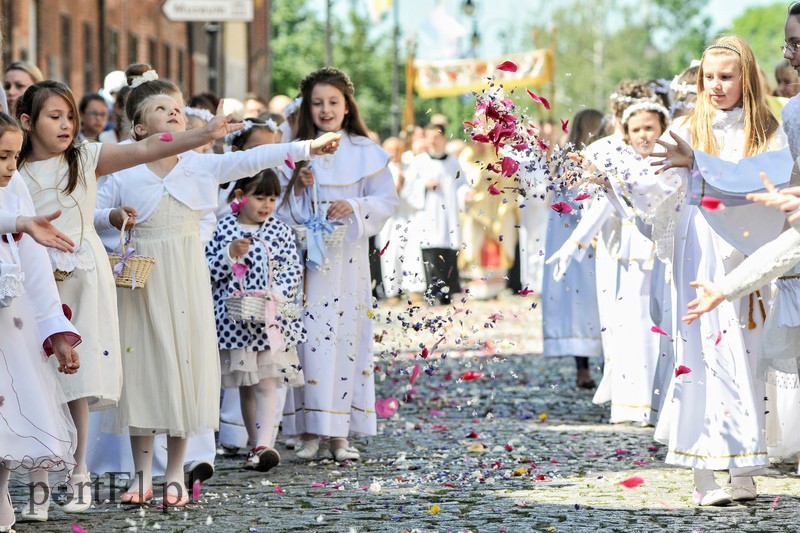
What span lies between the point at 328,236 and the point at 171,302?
1757 millimetres

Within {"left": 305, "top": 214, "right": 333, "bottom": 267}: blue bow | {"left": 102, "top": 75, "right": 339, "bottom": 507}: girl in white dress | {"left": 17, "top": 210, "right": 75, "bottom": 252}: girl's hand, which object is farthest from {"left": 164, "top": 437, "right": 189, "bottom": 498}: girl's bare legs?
{"left": 17, "top": 210, "right": 75, "bottom": 252}: girl's hand

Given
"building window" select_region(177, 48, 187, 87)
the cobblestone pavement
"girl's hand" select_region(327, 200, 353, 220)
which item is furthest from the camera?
"building window" select_region(177, 48, 187, 87)

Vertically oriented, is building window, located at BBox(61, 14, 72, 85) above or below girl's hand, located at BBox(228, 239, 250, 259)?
above

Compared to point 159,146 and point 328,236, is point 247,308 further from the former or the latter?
point 159,146

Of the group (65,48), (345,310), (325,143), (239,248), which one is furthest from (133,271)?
(65,48)

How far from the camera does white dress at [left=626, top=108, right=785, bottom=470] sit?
7469mm

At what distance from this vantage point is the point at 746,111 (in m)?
7.63

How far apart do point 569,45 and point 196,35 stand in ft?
127

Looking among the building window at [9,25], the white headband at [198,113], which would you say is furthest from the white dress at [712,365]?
the building window at [9,25]

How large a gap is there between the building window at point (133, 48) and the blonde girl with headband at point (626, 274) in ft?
82.4

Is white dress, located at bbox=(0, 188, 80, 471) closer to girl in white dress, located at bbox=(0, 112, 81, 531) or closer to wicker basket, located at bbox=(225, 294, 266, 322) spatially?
girl in white dress, located at bbox=(0, 112, 81, 531)

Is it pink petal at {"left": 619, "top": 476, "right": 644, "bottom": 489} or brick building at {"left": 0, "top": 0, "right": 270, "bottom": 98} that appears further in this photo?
brick building at {"left": 0, "top": 0, "right": 270, "bottom": 98}

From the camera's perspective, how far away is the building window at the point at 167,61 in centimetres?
3912

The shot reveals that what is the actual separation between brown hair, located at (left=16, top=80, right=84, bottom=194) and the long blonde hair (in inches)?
118
